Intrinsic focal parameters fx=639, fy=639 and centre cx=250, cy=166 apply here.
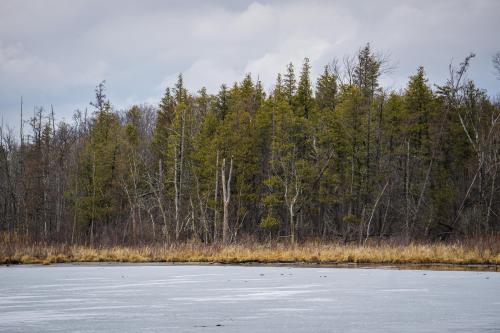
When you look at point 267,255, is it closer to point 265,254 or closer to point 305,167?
point 265,254

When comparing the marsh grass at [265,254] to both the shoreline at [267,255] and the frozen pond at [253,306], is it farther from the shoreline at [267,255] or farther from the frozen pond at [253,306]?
the frozen pond at [253,306]

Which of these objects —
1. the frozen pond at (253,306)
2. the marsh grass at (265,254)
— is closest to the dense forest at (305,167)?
the marsh grass at (265,254)

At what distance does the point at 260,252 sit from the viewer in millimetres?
26203

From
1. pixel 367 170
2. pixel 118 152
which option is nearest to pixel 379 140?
pixel 367 170

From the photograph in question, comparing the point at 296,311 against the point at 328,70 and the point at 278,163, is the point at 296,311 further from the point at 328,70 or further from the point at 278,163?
the point at 328,70

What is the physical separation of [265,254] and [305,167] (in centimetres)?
1915

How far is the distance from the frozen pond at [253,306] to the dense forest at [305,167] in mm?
29861

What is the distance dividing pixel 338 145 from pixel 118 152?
61.5 ft

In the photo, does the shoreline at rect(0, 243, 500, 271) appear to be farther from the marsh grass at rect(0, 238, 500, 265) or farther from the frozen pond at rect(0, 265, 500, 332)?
the frozen pond at rect(0, 265, 500, 332)

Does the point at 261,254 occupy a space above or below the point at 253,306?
below

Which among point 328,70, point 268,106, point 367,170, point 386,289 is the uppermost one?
point 328,70

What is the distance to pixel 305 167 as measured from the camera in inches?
1754

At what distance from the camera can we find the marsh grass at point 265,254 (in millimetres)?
24250

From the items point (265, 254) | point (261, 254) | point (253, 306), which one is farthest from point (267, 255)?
point (253, 306)
